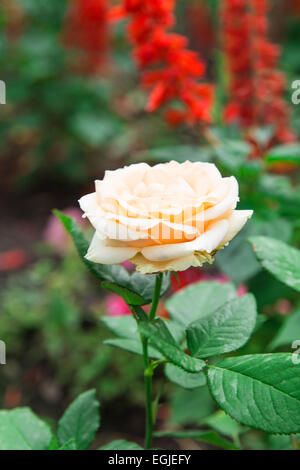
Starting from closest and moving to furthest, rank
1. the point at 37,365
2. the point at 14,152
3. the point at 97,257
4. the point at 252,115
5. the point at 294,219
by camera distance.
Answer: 1. the point at 97,257
2. the point at 294,219
3. the point at 252,115
4. the point at 37,365
5. the point at 14,152

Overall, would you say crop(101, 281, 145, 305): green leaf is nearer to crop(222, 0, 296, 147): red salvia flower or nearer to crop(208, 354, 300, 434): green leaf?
crop(208, 354, 300, 434): green leaf

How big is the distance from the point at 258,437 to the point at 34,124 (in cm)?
192

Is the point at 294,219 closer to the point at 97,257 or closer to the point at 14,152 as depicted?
the point at 97,257

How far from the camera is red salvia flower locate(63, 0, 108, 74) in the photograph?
244cm

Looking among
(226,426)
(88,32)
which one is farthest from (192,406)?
(88,32)

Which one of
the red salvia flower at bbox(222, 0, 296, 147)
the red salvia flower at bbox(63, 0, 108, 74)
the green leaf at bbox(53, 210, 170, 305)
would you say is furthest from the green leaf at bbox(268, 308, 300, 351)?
the red salvia flower at bbox(63, 0, 108, 74)

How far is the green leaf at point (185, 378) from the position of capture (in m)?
0.69

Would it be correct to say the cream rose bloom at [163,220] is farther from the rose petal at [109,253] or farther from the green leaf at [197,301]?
the green leaf at [197,301]

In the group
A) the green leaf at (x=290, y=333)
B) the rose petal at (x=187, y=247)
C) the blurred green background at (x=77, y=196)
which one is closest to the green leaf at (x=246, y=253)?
the blurred green background at (x=77, y=196)

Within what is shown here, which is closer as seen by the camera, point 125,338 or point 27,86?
point 125,338

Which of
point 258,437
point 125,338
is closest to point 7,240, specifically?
point 258,437

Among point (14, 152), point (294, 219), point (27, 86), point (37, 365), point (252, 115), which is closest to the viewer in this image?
point (294, 219)

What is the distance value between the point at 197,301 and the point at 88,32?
2.05m

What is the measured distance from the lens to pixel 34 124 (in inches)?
102
